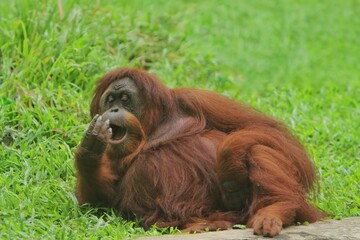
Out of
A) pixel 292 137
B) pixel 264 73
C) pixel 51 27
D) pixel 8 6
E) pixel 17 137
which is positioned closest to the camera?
pixel 292 137

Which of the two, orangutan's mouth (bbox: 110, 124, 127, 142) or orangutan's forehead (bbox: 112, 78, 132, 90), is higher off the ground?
orangutan's forehead (bbox: 112, 78, 132, 90)

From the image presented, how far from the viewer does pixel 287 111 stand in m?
7.80

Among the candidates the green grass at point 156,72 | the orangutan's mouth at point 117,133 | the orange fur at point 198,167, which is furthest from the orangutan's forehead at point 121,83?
the green grass at point 156,72

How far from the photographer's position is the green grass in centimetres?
547

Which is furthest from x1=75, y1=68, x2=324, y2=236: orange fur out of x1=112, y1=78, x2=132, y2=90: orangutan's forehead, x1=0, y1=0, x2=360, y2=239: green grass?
x1=0, y1=0, x2=360, y2=239: green grass

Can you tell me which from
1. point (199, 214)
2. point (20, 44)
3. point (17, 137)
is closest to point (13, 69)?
point (20, 44)

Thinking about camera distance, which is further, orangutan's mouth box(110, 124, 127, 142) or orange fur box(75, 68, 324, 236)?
orangutan's mouth box(110, 124, 127, 142)

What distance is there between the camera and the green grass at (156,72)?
547 cm

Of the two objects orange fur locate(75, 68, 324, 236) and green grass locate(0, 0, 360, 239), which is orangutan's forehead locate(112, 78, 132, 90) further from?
green grass locate(0, 0, 360, 239)

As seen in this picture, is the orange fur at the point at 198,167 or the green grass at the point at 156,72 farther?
the green grass at the point at 156,72

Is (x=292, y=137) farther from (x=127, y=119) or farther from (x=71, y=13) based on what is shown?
(x=71, y=13)

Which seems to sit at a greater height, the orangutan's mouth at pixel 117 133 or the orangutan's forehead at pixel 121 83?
the orangutan's forehead at pixel 121 83

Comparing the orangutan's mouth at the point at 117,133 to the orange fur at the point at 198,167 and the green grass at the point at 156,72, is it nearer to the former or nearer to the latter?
the orange fur at the point at 198,167

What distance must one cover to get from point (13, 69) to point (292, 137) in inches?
97.5
